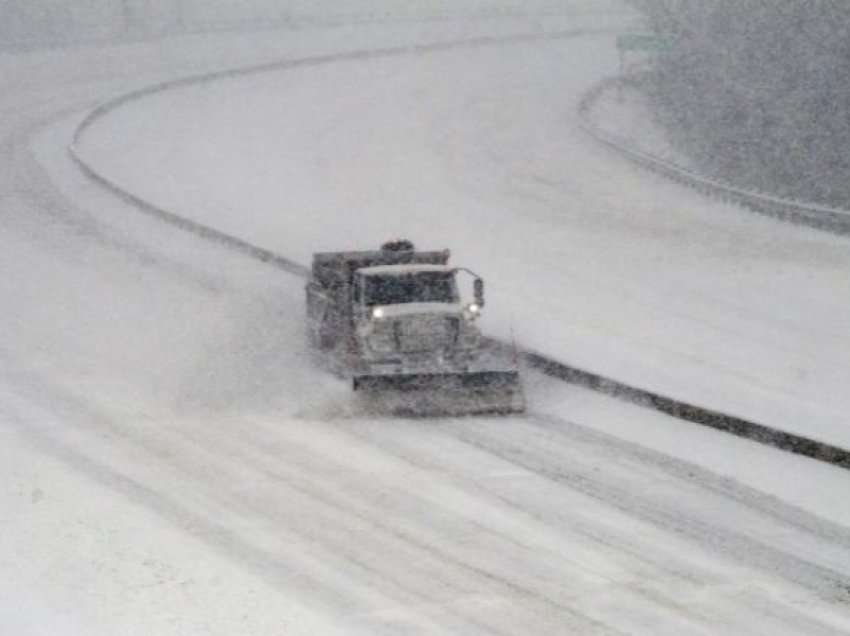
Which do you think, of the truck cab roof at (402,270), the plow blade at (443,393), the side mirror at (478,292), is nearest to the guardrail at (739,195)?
the side mirror at (478,292)

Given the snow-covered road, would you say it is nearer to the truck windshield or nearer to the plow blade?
the plow blade

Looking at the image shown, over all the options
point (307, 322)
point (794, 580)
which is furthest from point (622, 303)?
point (794, 580)

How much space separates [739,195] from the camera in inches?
1375

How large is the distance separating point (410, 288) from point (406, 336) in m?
0.95

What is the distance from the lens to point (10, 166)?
39.0 metres

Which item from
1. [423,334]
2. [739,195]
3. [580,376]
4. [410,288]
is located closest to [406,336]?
[423,334]

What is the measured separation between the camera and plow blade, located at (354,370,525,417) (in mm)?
18234

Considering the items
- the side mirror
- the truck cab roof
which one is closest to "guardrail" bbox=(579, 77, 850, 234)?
the side mirror

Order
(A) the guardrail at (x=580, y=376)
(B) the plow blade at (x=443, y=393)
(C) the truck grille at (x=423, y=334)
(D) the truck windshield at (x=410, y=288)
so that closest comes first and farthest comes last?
(A) the guardrail at (x=580, y=376), (B) the plow blade at (x=443, y=393), (C) the truck grille at (x=423, y=334), (D) the truck windshield at (x=410, y=288)

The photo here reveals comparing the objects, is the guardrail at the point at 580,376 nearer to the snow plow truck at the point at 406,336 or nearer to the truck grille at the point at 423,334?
the snow plow truck at the point at 406,336

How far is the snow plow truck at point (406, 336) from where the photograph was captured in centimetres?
1833

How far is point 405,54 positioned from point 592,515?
56.6 meters

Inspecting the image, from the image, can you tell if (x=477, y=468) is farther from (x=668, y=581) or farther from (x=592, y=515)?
(x=668, y=581)

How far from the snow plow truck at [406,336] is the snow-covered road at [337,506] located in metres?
0.38
